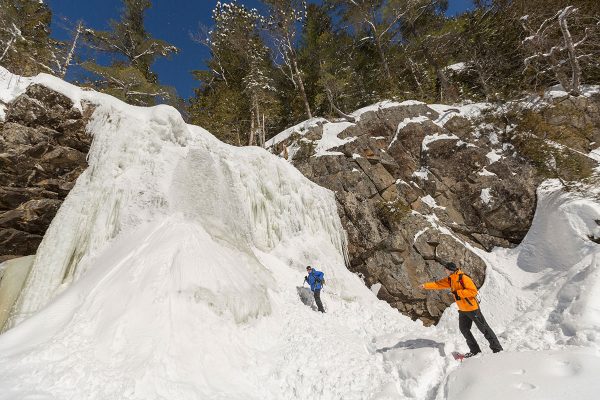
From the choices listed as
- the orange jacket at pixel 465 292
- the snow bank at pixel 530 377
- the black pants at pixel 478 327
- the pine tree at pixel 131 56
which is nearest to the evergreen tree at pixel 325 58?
the pine tree at pixel 131 56

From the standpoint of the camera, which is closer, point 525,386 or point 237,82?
point 525,386

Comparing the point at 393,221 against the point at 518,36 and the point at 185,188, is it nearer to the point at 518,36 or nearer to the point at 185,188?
the point at 185,188

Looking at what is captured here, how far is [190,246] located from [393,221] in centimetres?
914

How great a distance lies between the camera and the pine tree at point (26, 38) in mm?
13211

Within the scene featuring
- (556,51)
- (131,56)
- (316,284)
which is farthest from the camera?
(131,56)

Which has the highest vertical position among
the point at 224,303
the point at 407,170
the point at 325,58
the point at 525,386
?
the point at 325,58

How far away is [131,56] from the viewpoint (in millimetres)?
21469

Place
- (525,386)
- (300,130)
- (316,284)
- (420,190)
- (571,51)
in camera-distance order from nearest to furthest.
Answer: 1. (525,386)
2. (316,284)
3. (571,51)
4. (420,190)
5. (300,130)

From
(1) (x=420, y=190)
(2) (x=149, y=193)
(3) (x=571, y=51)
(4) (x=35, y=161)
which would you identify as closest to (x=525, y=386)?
(2) (x=149, y=193)

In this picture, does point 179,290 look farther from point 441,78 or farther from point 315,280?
point 441,78

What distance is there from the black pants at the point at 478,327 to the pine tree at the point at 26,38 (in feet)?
54.5

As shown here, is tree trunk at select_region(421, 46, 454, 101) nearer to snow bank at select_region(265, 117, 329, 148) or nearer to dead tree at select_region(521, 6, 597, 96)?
dead tree at select_region(521, 6, 597, 96)

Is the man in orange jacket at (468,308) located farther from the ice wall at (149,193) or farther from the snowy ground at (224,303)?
the ice wall at (149,193)

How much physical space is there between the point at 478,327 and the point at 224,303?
469cm
